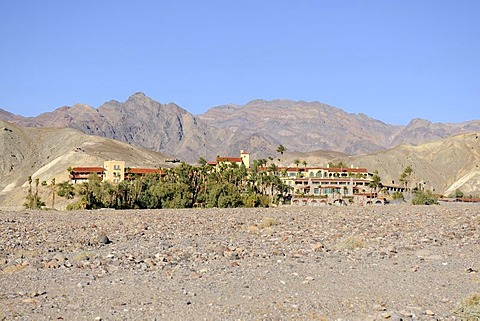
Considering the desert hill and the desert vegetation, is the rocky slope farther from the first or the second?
the desert vegetation

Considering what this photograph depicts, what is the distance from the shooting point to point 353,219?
3412 centimetres

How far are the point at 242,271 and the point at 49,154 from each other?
5959 inches

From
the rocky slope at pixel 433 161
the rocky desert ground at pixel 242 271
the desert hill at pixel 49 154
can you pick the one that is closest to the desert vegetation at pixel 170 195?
the rocky desert ground at pixel 242 271

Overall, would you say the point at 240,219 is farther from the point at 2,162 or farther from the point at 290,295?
the point at 2,162

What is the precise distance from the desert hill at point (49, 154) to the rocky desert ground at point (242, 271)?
91806 millimetres

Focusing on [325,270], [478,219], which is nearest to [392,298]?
Result: [325,270]

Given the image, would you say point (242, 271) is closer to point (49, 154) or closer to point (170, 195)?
point (170, 195)

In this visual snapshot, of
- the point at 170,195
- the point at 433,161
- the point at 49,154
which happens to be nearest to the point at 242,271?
the point at 170,195

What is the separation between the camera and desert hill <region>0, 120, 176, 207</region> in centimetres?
12938

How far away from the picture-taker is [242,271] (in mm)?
18562

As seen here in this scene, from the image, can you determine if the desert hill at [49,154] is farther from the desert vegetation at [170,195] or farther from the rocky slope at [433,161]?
the rocky slope at [433,161]

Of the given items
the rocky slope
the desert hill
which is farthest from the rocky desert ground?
the rocky slope

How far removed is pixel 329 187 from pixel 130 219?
6438 cm

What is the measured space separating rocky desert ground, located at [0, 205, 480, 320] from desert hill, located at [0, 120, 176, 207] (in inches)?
3614
